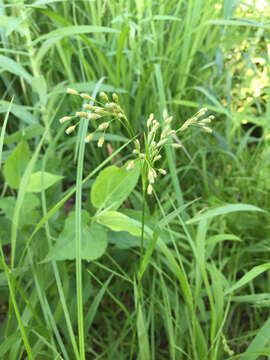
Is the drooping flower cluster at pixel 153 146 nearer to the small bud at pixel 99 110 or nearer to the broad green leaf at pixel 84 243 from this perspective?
the small bud at pixel 99 110

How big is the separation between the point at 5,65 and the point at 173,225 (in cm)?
69

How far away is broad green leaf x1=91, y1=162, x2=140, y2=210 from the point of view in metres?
0.80

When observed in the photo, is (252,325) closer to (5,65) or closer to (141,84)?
(141,84)

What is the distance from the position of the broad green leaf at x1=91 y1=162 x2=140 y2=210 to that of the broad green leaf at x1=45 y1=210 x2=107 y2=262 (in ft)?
0.19

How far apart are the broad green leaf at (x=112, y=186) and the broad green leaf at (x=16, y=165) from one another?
8.8 inches

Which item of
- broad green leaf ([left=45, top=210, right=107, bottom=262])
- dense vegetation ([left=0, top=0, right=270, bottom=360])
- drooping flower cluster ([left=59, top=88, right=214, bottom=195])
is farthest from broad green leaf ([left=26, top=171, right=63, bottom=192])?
drooping flower cluster ([left=59, top=88, right=214, bottom=195])

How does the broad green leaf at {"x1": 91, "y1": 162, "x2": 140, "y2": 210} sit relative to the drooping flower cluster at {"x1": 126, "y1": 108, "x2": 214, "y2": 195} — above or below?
below

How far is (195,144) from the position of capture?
1.29 metres

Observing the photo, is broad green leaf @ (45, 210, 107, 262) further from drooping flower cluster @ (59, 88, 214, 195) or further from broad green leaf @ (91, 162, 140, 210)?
drooping flower cluster @ (59, 88, 214, 195)

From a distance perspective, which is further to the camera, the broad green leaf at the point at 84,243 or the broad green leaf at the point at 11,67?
the broad green leaf at the point at 11,67

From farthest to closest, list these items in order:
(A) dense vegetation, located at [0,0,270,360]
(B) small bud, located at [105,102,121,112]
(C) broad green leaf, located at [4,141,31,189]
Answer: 1. (C) broad green leaf, located at [4,141,31,189]
2. (A) dense vegetation, located at [0,0,270,360]
3. (B) small bud, located at [105,102,121,112]

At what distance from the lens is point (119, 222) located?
2.54ft

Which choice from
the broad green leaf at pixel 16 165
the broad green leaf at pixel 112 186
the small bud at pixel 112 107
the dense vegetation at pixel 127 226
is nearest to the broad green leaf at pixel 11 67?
the dense vegetation at pixel 127 226

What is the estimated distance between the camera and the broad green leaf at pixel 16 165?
33.6 inches
